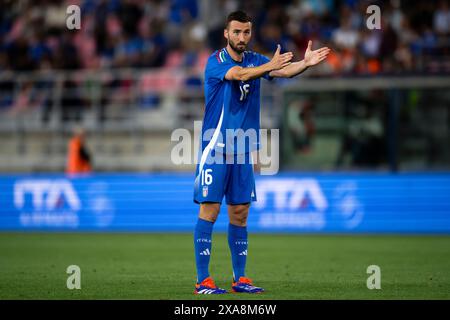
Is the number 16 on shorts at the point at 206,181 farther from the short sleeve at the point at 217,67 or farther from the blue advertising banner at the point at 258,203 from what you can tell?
the blue advertising banner at the point at 258,203

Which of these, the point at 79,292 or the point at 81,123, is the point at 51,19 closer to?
the point at 81,123

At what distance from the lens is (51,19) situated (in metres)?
27.0

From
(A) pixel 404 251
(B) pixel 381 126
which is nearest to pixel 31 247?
(A) pixel 404 251

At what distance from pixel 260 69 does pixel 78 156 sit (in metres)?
13.2

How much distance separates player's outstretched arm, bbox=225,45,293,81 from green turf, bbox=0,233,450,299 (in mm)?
2080

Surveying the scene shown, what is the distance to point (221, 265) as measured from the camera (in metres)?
12.4

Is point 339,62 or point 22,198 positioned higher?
point 339,62

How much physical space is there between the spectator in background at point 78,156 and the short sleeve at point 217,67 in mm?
12343

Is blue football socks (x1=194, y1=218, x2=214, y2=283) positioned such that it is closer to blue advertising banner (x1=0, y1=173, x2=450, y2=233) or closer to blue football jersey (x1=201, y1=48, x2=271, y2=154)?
blue football jersey (x1=201, y1=48, x2=271, y2=154)

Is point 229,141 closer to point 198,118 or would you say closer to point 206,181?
point 206,181

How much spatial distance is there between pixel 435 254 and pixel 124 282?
209 inches

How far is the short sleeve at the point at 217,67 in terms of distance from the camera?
30.2ft

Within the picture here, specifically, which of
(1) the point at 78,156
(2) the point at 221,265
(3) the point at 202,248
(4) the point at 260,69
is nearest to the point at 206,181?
(3) the point at 202,248

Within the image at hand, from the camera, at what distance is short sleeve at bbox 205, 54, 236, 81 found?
9.22 metres
